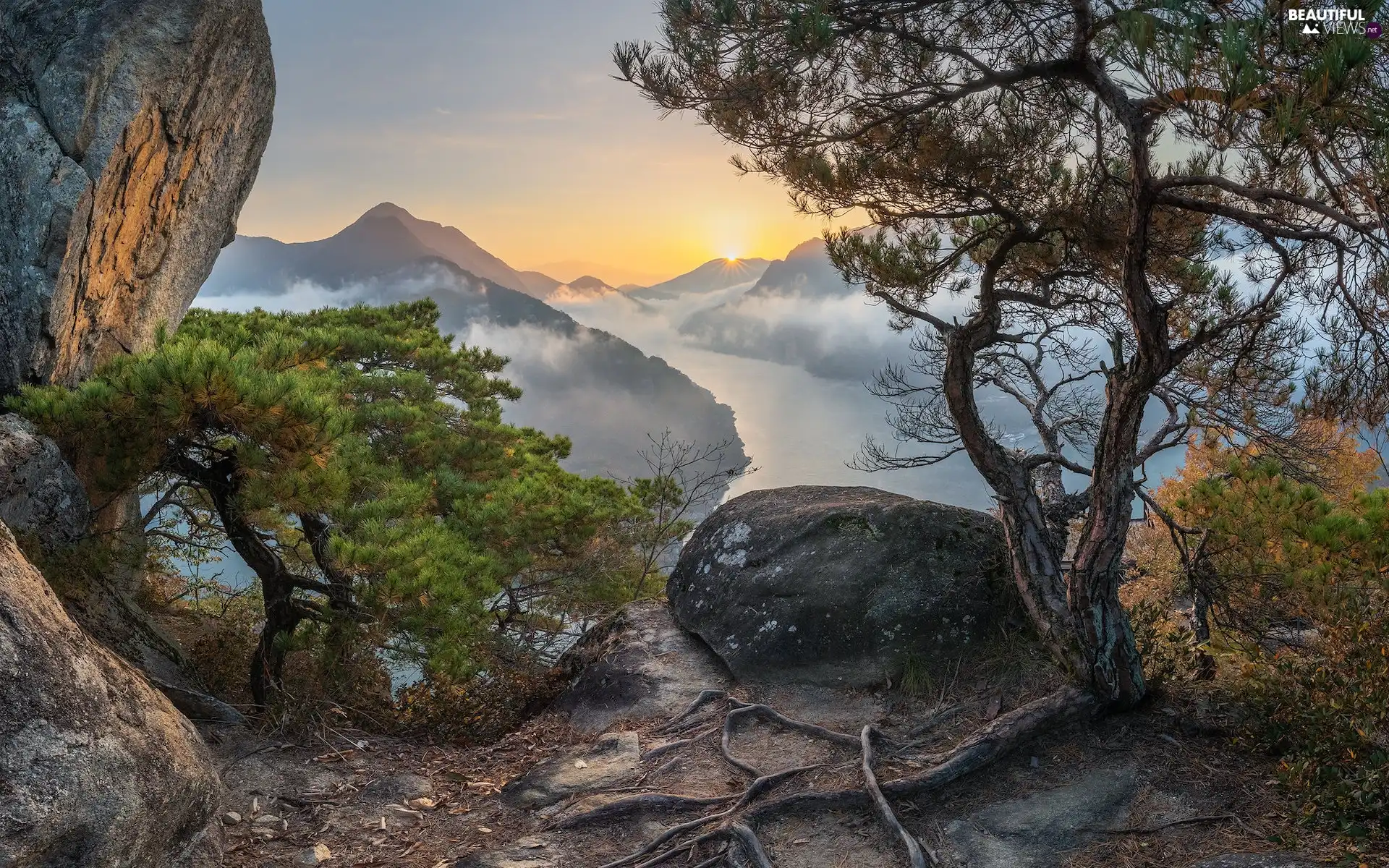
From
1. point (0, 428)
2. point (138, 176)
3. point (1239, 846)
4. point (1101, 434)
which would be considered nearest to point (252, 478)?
point (0, 428)

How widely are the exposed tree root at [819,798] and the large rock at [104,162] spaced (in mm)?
5644

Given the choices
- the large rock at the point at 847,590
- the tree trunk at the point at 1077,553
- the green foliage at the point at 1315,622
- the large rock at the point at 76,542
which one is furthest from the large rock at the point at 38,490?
the green foliage at the point at 1315,622

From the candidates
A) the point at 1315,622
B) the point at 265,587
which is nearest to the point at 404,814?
the point at 265,587

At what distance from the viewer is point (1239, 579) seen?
609 cm

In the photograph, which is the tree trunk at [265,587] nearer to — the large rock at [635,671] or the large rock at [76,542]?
the large rock at [76,542]

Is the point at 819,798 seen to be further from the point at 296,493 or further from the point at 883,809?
the point at 296,493

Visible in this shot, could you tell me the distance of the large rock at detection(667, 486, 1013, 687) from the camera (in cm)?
636

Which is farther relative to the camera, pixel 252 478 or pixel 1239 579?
pixel 1239 579

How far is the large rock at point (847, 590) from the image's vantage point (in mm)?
6363

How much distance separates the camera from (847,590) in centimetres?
675

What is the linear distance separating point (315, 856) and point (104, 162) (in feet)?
18.6

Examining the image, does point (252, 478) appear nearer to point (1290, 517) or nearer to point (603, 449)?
point (1290, 517)

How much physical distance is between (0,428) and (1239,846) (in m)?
7.45

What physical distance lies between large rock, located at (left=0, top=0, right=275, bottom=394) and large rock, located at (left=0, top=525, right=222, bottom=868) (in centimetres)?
397
